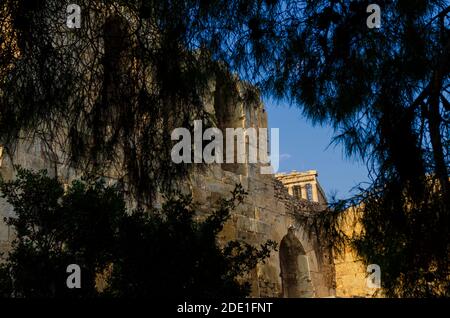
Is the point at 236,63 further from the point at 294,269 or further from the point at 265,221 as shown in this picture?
the point at 294,269

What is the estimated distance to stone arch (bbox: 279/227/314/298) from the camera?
1162 cm

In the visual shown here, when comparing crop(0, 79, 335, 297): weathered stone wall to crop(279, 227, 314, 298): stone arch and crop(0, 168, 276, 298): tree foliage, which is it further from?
crop(0, 168, 276, 298): tree foliage

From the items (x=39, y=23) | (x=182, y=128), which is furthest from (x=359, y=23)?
(x=39, y=23)

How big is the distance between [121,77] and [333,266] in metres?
10.3

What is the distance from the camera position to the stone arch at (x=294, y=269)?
1162 cm

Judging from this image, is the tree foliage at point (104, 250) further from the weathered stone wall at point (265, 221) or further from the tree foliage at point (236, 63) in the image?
the weathered stone wall at point (265, 221)

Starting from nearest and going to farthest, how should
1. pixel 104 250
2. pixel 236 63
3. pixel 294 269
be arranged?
pixel 236 63, pixel 104 250, pixel 294 269

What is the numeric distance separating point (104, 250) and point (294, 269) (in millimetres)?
7216

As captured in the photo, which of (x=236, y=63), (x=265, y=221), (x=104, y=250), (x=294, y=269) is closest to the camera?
(x=236, y=63)

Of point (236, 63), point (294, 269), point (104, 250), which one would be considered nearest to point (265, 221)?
point (294, 269)

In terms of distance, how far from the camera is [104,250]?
16.9 ft

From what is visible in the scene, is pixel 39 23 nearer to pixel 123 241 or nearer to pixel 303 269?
pixel 123 241

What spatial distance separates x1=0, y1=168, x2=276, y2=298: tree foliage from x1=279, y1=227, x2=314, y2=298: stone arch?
20.6 ft

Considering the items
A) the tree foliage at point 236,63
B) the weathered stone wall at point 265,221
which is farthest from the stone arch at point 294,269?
the tree foliage at point 236,63
